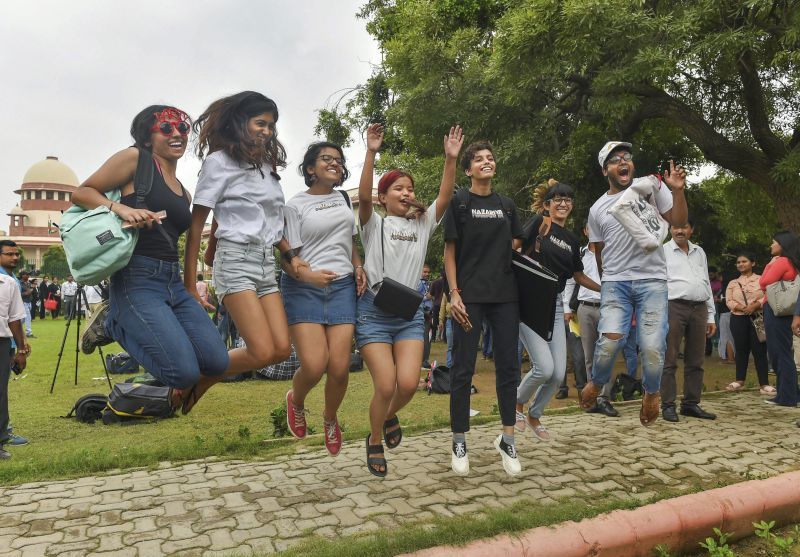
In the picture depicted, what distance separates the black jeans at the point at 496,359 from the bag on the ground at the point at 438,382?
4.39 m

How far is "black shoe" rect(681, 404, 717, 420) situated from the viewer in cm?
655

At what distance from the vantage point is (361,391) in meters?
9.42

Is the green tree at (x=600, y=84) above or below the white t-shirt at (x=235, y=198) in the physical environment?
above

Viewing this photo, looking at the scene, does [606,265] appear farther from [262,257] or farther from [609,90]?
[609,90]

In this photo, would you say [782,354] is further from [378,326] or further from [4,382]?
[4,382]

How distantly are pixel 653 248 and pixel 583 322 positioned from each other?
9.54 feet

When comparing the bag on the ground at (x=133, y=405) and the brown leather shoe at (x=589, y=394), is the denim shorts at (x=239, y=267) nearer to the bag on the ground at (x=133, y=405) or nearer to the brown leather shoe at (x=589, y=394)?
the brown leather shoe at (x=589, y=394)

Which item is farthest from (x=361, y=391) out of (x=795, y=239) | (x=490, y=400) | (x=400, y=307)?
(x=795, y=239)

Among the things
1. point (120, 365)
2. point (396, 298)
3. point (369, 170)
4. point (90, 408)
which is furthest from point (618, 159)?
point (120, 365)

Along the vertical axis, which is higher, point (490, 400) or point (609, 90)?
point (609, 90)

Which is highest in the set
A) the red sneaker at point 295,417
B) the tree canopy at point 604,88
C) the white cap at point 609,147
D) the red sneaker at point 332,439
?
the tree canopy at point 604,88

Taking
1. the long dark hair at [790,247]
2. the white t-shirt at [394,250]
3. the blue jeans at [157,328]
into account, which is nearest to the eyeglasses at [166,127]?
the blue jeans at [157,328]

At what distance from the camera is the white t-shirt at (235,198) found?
397 centimetres

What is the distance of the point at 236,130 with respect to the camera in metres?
4.14
